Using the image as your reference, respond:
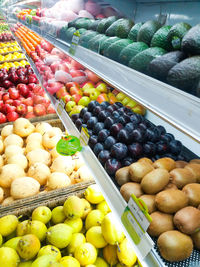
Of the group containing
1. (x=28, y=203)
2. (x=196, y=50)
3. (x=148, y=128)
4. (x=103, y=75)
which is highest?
(x=196, y=50)

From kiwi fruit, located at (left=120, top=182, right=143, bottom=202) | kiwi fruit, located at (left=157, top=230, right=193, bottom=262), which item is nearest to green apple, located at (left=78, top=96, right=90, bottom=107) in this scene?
kiwi fruit, located at (left=120, top=182, right=143, bottom=202)

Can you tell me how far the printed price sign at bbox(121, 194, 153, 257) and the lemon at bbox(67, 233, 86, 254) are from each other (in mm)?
578

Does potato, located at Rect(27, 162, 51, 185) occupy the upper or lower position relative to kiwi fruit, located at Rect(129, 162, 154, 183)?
lower

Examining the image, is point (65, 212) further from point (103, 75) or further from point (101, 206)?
point (103, 75)

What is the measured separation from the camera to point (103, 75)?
37.6 inches

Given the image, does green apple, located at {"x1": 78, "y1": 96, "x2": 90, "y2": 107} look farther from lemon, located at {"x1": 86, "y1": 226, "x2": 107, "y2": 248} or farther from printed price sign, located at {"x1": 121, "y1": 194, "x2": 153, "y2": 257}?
printed price sign, located at {"x1": 121, "y1": 194, "x2": 153, "y2": 257}

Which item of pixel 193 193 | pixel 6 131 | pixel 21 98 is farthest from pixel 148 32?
pixel 21 98

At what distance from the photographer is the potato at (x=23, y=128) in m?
1.96

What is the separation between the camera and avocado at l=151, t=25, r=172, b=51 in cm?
87

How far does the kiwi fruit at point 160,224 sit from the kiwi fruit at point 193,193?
8cm

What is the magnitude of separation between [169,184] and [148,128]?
1.16 ft

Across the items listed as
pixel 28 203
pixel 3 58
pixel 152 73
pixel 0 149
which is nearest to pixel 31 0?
pixel 3 58

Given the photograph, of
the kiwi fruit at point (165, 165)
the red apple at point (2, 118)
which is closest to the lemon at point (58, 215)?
the kiwi fruit at point (165, 165)

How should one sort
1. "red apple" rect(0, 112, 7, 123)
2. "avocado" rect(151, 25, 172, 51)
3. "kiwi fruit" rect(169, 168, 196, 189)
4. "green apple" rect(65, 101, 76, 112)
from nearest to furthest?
"kiwi fruit" rect(169, 168, 196, 189) → "avocado" rect(151, 25, 172, 51) → "green apple" rect(65, 101, 76, 112) → "red apple" rect(0, 112, 7, 123)
